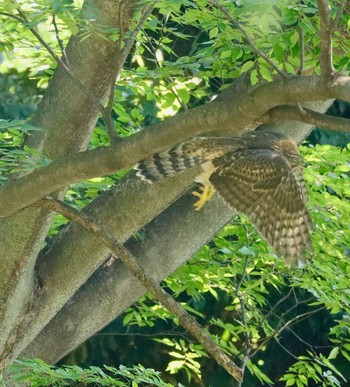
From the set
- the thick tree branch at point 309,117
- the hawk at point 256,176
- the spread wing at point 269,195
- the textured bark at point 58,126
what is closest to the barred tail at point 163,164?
the hawk at point 256,176

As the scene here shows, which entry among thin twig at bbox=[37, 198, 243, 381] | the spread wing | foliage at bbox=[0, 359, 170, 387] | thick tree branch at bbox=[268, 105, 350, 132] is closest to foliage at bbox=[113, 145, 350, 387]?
foliage at bbox=[0, 359, 170, 387]

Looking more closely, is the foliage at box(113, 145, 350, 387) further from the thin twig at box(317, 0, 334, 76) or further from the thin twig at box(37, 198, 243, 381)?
the thin twig at box(317, 0, 334, 76)

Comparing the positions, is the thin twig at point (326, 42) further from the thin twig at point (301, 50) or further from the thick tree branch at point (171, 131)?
the thin twig at point (301, 50)

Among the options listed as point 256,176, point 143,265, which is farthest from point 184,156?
point 143,265

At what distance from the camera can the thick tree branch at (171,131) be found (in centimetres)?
330

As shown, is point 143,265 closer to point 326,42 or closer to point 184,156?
point 184,156

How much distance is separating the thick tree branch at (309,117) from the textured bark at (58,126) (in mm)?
989

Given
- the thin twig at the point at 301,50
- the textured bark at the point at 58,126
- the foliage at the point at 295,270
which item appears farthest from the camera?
the foliage at the point at 295,270

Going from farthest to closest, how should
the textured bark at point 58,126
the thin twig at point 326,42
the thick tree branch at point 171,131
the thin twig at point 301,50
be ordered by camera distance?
the textured bark at point 58,126 < the thin twig at point 301,50 < the thick tree branch at point 171,131 < the thin twig at point 326,42

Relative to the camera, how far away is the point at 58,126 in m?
4.54

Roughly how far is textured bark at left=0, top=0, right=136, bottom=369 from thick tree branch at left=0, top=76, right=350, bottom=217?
0.47 m

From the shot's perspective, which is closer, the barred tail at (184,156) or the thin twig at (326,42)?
the thin twig at (326,42)

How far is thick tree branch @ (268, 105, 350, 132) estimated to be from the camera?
3.32 metres

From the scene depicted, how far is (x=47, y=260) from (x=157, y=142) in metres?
1.48
